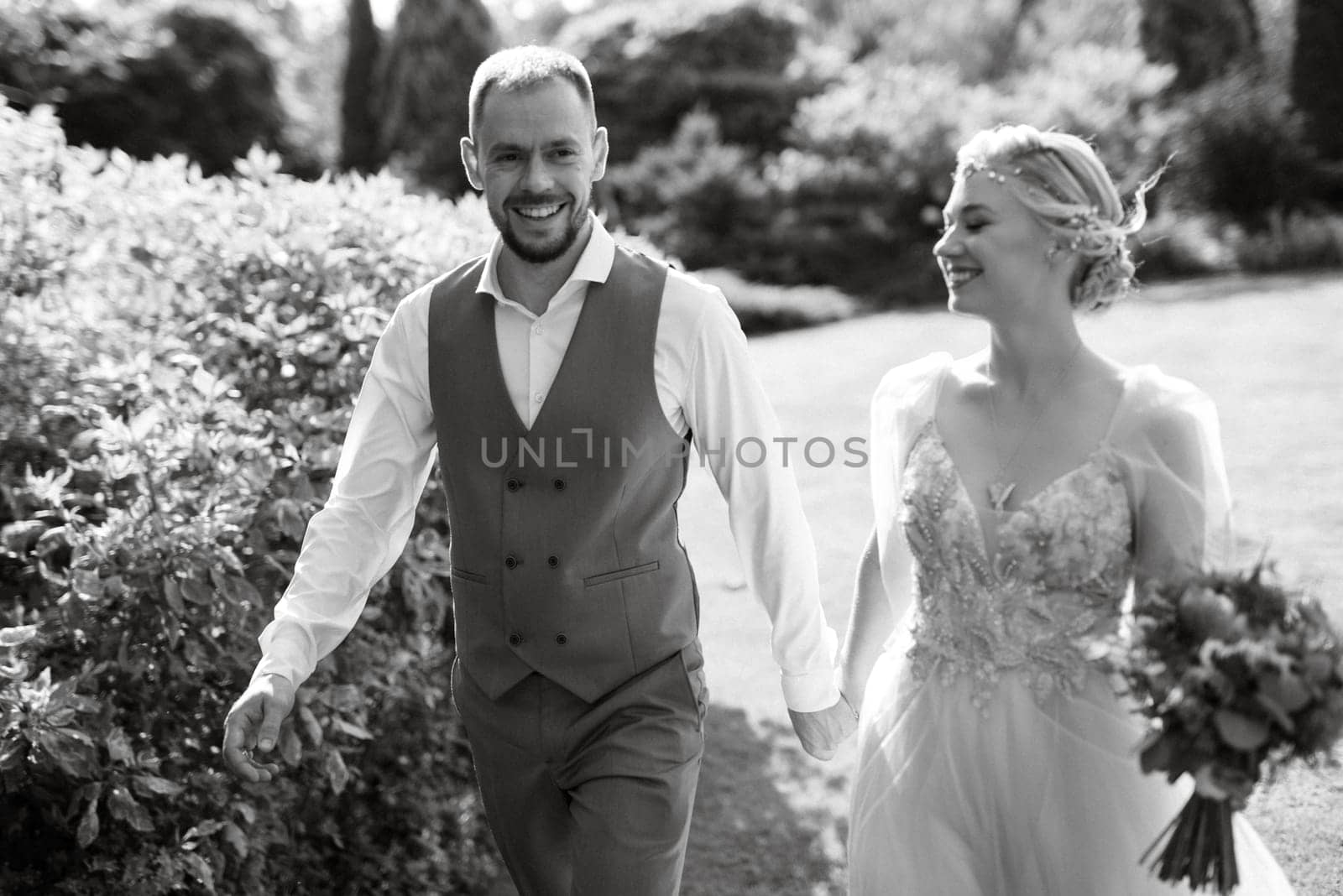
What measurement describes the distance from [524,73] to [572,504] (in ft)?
2.93

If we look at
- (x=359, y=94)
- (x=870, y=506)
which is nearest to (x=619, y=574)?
(x=870, y=506)

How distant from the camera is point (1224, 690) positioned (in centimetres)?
208

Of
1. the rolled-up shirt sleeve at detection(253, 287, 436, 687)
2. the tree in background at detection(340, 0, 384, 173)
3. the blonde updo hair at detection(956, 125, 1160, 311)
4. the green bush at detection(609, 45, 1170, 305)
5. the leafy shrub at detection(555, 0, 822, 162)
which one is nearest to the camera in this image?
the blonde updo hair at detection(956, 125, 1160, 311)

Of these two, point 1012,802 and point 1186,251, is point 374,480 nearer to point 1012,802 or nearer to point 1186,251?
point 1012,802

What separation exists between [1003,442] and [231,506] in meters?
2.01

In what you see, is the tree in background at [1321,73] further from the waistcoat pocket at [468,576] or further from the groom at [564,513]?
the waistcoat pocket at [468,576]

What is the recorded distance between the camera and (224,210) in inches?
190

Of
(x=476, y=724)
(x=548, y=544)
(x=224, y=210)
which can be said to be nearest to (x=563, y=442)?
(x=548, y=544)

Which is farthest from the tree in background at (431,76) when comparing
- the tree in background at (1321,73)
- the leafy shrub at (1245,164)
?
the tree in background at (1321,73)

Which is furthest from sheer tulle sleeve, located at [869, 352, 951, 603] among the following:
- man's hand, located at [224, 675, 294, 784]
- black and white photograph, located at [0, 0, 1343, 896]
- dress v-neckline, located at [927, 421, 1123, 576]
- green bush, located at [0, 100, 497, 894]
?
green bush, located at [0, 100, 497, 894]

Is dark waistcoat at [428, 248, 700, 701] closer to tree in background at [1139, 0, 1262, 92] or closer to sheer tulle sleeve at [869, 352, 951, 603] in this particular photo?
sheer tulle sleeve at [869, 352, 951, 603]

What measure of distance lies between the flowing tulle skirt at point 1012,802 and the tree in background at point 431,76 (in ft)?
48.6

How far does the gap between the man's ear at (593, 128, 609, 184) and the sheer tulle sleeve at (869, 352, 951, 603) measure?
2.61ft

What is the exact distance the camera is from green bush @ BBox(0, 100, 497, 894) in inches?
133
